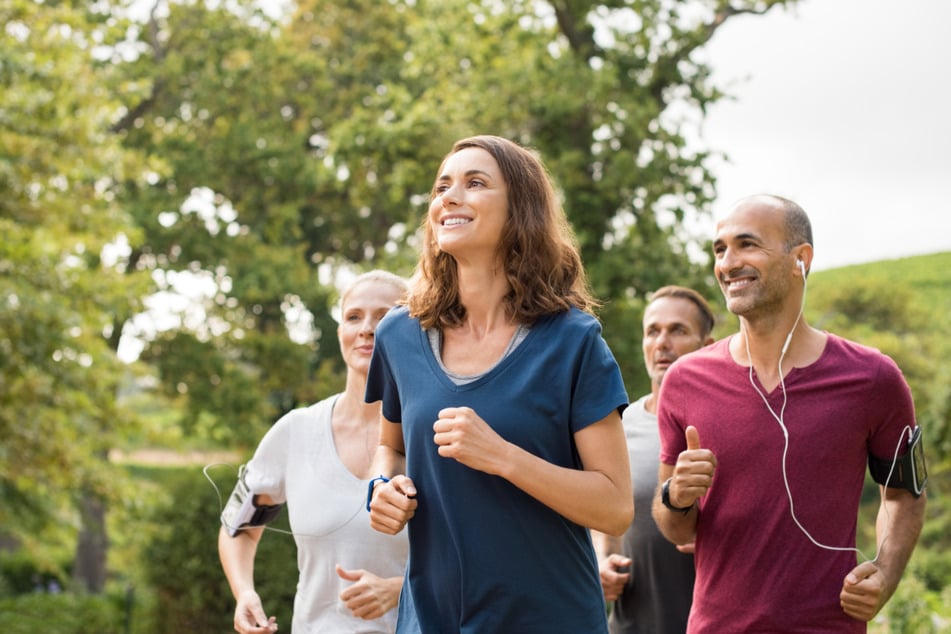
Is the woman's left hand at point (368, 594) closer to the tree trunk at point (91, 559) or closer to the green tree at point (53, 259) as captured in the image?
the green tree at point (53, 259)

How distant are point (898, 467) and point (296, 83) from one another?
2071 cm

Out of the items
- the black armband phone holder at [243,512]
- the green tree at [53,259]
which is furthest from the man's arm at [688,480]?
the green tree at [53,259]

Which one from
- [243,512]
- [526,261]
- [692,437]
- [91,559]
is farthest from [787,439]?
[91,559]

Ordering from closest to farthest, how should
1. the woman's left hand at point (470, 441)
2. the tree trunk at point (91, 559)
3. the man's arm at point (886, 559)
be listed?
the woman's left hand at point (470, 441) → the man's arm at point (886, 559) → the tree trunk at point (91, 559)

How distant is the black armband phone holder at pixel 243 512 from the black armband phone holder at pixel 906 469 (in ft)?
6.12

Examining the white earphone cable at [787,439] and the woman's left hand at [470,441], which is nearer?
the woman's left hand at [470,441]

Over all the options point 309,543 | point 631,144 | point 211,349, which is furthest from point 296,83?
point 309,543

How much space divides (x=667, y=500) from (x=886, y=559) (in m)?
0.56

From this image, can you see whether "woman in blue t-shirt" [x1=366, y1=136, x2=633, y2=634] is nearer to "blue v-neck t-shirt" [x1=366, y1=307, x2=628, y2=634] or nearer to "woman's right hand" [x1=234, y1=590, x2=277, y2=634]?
"blue v-neck t-shirt" [x1=366, y1=307, x2=628, y2=634]

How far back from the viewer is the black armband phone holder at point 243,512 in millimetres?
3664

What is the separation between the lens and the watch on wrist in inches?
118

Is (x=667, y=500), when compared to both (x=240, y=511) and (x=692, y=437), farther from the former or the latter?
(x=240, y=511)

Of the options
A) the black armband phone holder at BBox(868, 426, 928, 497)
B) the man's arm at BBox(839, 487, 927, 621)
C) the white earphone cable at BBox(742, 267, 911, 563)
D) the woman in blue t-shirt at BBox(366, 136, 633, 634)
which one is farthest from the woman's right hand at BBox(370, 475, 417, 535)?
the black armband phone holder at BBox(868, 426, 928, 497)

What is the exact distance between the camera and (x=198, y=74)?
2108 cm
